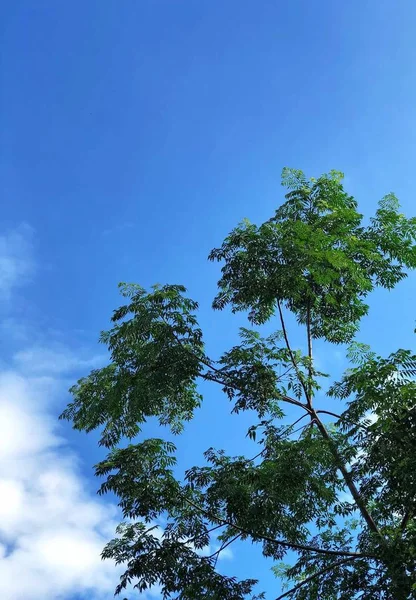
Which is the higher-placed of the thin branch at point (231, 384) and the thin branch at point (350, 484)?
the thin branch at point (231, 384)

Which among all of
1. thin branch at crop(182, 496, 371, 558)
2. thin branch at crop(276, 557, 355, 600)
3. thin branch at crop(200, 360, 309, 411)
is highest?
thin branch at crop(200, 360, 309, 411)

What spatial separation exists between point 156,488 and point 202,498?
33.3 inches

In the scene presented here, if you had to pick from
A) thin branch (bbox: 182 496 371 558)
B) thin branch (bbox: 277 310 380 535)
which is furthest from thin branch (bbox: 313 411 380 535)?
thin branch (bbox: 182 496 371 558)

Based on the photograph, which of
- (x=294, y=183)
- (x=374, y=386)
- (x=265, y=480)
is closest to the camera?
(x=374, y=386)

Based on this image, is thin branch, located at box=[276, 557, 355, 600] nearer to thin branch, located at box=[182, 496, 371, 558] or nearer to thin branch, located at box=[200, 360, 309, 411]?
thin branch, located at box=[182, 496, 371, 558]

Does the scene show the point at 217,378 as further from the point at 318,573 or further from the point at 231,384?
the point at 318,573

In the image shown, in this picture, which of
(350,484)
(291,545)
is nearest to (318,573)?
(291,545)

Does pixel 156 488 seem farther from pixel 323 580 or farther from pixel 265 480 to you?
pixel 323 580

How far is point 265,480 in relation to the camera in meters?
8.65

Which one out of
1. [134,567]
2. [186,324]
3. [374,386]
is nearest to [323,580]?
[134,567]

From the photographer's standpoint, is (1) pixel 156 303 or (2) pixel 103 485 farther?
(1) pixel 156 303

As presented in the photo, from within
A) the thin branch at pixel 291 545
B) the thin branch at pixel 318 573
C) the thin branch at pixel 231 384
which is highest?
the thin branch at pixel 231 384

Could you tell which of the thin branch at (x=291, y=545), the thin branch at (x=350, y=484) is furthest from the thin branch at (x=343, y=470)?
the thin branch at (x=291, y=545)

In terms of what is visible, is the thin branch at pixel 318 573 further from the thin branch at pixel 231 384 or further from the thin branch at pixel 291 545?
the thin branch at pixel 231 384
